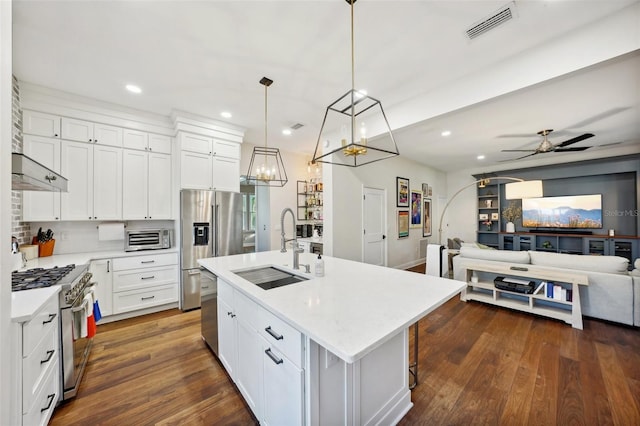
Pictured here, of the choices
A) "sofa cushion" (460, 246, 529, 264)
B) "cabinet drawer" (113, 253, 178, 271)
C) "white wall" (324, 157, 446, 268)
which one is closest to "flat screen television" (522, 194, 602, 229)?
"white wall" (324, 157, 446, 268)

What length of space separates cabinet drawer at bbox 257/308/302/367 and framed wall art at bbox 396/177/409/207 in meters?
4.96

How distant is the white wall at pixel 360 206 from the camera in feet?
13.9

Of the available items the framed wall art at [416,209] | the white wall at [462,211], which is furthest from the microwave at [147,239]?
the white wall at [462,211]

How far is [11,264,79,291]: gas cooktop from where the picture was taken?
5.57 ft

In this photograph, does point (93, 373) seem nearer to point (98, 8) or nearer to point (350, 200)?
point (98, 8)

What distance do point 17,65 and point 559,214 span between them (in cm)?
975

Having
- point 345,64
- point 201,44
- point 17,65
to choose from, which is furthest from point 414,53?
point 17,65

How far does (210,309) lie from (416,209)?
18.4ft

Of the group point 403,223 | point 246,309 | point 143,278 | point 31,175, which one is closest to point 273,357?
point 246,309

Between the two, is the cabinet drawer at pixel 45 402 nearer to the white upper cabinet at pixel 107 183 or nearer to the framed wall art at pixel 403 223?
the white upper cabinet at pixel 107 183

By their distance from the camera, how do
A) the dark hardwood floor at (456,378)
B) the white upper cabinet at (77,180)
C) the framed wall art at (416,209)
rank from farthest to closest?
the framed wall art at (416,209)
the white upper cabinet at (77,180)
the dark hardwood floor at (456,378)

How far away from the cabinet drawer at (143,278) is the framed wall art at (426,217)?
238 inches

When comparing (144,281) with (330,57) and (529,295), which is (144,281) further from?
(529,295)

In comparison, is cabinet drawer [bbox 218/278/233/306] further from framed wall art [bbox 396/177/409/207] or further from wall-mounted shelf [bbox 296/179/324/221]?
framed wall art [bbox 396/177/409/207]
